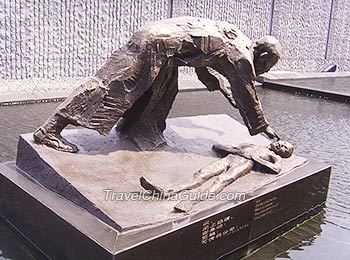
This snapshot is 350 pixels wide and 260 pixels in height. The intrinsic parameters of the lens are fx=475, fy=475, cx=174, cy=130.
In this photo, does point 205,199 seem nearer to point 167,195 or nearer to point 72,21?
point 167,195

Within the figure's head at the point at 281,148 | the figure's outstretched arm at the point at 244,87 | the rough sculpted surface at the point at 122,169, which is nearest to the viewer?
the rough sculpted surface at the point at 122,169

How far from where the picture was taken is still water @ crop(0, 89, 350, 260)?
10.4 feet

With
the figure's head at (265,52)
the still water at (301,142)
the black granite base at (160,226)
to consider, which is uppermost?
the figure's head at (265,52)

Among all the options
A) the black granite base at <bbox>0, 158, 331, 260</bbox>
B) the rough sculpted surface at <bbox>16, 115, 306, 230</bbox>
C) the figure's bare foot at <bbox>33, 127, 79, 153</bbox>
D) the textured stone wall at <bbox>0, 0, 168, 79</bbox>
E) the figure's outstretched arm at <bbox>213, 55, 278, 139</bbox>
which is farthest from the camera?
the textured stone wall at <bbox>0, 0, 168, 79</bbox>

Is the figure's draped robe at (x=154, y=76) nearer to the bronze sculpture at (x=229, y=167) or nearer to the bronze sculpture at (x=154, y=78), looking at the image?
the bronze sculpture at (x=154, y=78)

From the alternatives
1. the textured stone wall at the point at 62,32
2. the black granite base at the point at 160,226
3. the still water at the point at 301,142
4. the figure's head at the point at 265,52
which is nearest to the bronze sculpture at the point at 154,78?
the figure's head at the point at 265,52

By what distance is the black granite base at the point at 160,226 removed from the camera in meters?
2.39

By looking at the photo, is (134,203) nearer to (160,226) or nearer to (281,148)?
(160,226)

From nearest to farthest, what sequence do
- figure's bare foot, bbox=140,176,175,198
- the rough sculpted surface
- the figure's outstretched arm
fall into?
the rough sculpted surface < figure's bare foot, bbox=140,176,175,198 < the figure's outstretched arm

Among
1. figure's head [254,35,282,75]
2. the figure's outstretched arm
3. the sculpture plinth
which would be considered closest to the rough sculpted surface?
the sculpture plinth

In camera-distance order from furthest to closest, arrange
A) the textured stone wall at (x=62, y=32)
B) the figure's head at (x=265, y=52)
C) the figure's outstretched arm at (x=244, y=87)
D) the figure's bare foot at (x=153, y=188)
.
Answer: the textured stone wall at (x=62, y=32) → the figure's head at (x=265, y=52) → the figure's outstretched arm at (x=244, y=87) → the figure's bare foot at (x=153, y=188)

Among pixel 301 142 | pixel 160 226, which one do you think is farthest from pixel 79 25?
pixel 160 226

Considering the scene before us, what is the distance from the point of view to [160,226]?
98.9 inches

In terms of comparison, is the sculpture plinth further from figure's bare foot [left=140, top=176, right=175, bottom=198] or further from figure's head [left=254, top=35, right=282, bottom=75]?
figure's head [left=254, top=35, right=282, bottom=75]
